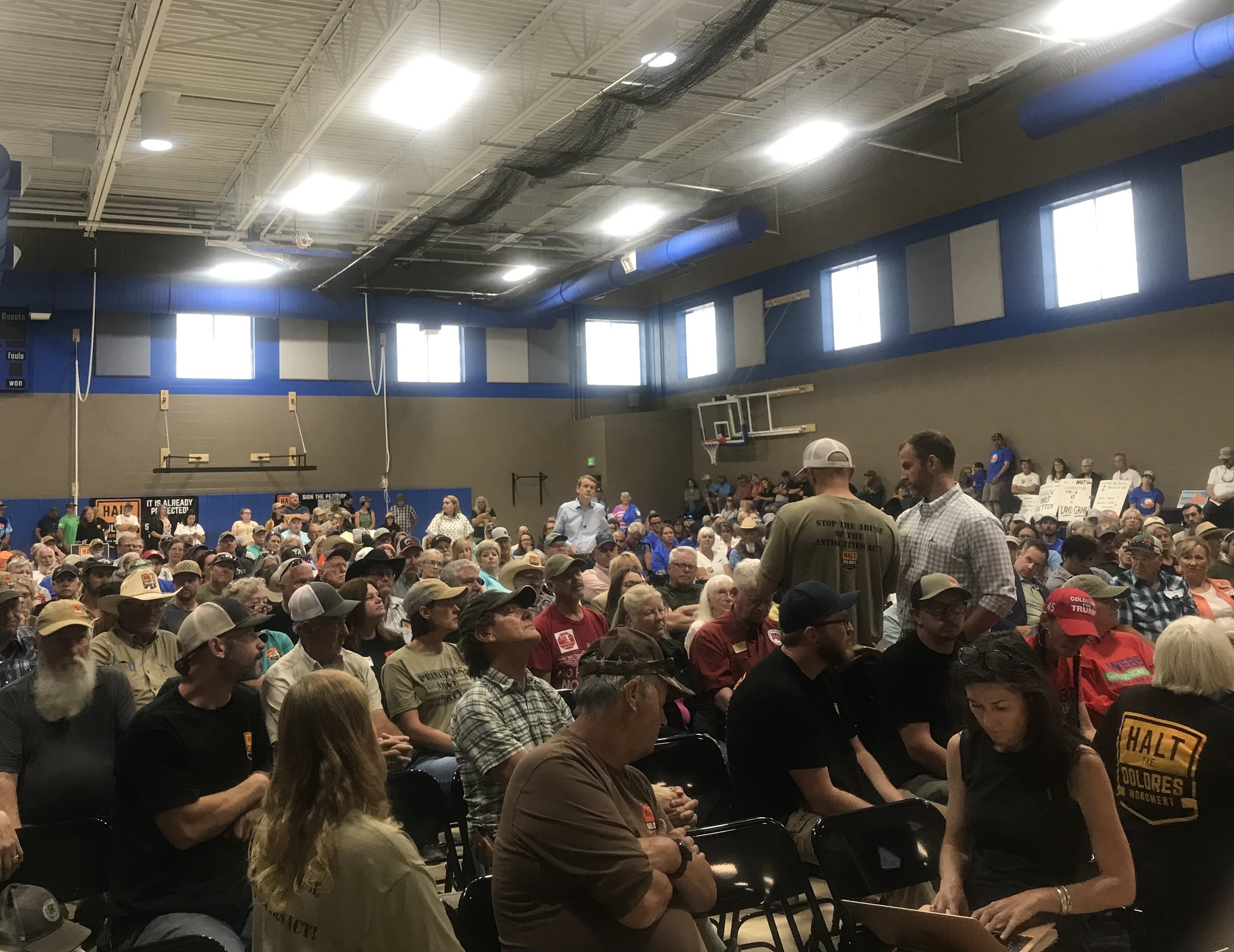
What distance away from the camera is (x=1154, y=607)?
5602mm

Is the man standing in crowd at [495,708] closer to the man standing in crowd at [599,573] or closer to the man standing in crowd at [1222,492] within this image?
the man standing in crowd at [599,573]

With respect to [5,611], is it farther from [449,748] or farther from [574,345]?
[574,345]

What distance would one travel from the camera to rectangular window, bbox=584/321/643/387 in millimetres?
21047

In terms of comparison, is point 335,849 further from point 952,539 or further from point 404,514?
point 404,514

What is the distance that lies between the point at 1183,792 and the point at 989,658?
2.49 ft

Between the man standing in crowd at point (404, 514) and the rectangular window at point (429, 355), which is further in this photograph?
the rectangular window at point (429, 355)

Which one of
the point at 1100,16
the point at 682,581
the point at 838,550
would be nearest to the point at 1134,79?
the point at 1100,16

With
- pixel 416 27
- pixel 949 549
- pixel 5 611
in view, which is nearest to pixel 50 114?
pixel 416 27

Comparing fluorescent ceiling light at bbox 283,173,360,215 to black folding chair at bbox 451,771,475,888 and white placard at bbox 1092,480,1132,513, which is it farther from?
black folding chair at bbox 451,771,475,888

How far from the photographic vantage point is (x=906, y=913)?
91.4 inches

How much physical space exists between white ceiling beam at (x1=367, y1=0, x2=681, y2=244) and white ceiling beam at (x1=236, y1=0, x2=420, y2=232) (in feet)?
5.98

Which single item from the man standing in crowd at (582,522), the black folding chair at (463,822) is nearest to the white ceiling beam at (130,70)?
the man standing in crowd at (582,522)

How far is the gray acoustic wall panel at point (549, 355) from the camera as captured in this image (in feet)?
67.3

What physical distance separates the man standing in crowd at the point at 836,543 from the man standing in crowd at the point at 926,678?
219mm
